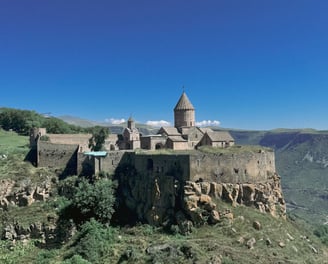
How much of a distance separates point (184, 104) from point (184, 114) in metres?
1.55

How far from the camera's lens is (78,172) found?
44.8 meters

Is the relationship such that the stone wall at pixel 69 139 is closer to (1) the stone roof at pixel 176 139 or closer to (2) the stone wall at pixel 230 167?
(1) the stone roof at pixel 176 139

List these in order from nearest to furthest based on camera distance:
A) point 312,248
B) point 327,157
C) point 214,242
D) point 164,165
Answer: point 214,242 → point 312,248 → point 164,165 → point 327,157

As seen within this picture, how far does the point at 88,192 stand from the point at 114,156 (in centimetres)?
674

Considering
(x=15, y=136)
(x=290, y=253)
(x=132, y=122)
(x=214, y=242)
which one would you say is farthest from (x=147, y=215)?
(x=15, y=136)

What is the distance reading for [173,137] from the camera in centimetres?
4953

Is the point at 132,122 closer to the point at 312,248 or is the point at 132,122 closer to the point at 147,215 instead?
the point at 147,215

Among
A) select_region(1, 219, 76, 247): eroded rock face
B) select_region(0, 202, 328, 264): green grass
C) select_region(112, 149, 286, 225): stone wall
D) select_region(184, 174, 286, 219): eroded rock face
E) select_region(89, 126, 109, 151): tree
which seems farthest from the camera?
select_region(89, 126, 109, 151): tree

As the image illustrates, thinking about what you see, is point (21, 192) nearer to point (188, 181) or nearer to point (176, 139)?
point (188, 181)

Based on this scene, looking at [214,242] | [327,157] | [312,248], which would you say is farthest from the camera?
[327,157]

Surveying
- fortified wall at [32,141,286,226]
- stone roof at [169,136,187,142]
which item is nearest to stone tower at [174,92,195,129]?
stone roof at [169,136,187,142]

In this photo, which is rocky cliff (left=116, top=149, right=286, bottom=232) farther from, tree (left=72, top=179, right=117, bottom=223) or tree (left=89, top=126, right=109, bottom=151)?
tree (left=89, top=126, right=109, bottom=151)

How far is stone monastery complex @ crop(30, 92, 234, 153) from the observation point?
4828 cm

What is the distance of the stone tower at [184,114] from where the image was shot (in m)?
54.3
